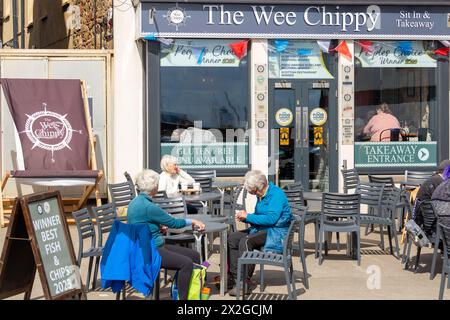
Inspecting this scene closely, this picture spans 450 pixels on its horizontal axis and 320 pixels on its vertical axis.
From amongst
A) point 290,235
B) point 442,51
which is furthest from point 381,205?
point 442,51

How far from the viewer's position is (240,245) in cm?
844

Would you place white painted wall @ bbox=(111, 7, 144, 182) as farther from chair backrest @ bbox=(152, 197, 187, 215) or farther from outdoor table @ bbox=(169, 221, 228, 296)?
outdoor table @ bbox=(169, 221, 228, 296)

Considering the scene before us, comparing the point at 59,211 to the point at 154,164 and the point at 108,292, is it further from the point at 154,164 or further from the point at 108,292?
the point at 154,164

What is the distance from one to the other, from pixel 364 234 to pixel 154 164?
394cm

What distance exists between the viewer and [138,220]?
743 centimetres

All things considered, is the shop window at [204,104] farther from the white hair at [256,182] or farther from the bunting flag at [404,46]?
the white hair at [256,182]

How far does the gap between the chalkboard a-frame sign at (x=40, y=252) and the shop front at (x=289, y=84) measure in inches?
281

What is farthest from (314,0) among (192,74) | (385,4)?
(192,74)

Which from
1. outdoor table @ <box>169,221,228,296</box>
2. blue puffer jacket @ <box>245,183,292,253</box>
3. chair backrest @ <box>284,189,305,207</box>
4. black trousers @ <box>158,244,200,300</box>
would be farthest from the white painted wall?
black trousers @ <box>158,244,200,300</box>

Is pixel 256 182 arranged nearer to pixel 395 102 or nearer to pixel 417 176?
pixel 417 176

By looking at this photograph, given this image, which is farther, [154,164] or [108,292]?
[154,164]

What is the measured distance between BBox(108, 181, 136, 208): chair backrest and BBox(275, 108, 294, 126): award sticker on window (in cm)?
334

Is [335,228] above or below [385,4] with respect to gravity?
below

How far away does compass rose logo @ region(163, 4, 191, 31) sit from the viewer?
1420cm
